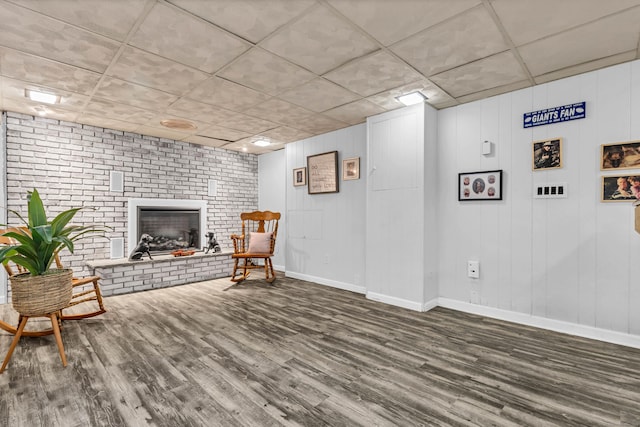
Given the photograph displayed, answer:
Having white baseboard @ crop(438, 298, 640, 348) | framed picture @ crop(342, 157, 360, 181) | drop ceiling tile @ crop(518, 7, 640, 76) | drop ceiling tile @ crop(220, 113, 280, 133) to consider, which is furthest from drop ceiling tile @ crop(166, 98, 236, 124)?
white baseboard @ crop(438, 298, 640, 348)

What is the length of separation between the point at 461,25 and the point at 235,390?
2.80 meters

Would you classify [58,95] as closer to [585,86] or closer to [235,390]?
[235,390]

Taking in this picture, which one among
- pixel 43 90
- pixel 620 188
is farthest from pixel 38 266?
pixel 620 188

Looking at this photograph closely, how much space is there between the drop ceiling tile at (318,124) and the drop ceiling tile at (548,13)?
2.30 meters

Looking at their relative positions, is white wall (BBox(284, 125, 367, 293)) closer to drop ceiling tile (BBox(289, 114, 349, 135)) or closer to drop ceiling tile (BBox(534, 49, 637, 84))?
drop ceiling tile (BBox(289, 114, 349, 135))

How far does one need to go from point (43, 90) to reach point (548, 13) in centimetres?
443

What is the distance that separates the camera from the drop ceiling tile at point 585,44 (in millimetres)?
2004

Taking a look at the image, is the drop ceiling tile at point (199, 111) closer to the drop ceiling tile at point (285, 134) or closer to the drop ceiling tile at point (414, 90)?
the drop ceiling tile at point (285, 134)

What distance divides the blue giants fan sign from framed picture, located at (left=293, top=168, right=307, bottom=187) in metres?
3.13

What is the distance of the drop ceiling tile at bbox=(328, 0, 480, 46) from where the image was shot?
5.98 feet

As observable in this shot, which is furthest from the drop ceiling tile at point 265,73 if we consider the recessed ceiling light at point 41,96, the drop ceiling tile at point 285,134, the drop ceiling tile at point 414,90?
the recessed ceiling light at point 41,96

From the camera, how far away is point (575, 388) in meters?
→ 1.89

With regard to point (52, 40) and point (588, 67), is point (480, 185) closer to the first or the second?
point (588, 67)

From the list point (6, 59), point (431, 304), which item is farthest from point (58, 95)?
point (431, 304)
